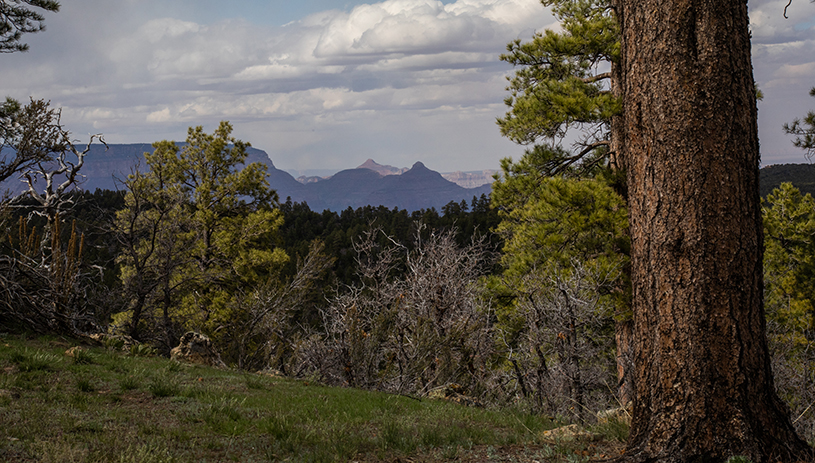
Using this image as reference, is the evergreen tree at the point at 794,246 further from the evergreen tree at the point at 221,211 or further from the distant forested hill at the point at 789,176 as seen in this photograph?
the distant forested hill at the point at 789,176

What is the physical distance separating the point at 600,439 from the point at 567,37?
29.3 ft

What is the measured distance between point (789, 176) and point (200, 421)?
6555 cm

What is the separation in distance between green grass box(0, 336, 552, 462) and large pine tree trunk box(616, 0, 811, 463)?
4.59ft

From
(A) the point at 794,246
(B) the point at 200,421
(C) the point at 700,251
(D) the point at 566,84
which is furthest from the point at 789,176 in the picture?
(B) the point at 200,421

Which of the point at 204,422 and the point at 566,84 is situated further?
the point at 566,84

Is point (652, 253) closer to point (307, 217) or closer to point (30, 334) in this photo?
point (30, 334)

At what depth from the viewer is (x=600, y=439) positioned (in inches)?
169

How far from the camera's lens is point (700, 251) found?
3316 mm

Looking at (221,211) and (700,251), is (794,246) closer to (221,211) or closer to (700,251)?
(700,251)

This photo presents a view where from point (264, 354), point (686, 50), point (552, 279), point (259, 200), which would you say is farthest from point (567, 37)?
point (259, 200)

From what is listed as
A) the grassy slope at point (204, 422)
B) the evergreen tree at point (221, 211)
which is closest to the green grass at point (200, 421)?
the grassy slope at point (204, 422)

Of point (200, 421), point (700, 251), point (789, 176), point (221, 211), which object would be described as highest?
point (789, 176)

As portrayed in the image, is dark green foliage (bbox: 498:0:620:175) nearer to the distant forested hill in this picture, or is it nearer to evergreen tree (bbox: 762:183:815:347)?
evergreen tree (bbox: 762:183:815:347)

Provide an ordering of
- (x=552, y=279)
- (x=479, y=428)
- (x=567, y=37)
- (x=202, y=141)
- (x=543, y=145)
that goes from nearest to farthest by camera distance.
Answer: (x=479, y=428) → (x=552, y=279) → (x=567, y=37) → (x=543, y=145) → (x=202, y=141)
